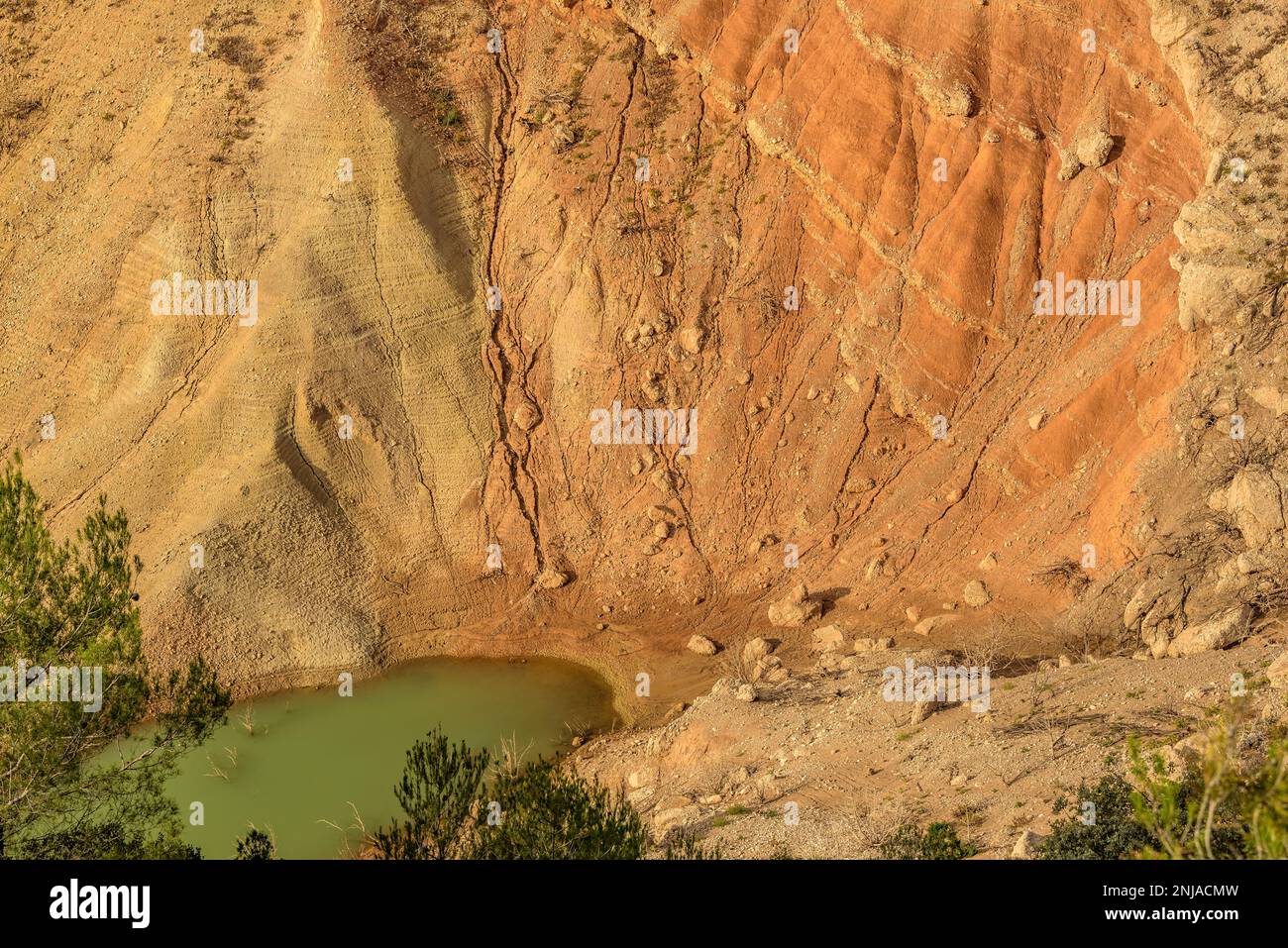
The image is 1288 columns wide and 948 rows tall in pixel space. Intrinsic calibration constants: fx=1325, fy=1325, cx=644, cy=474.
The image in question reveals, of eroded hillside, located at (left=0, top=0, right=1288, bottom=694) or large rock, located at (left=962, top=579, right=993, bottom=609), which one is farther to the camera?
eroded hillside, located at (left=0, top=0, right=1288, bottom=694)

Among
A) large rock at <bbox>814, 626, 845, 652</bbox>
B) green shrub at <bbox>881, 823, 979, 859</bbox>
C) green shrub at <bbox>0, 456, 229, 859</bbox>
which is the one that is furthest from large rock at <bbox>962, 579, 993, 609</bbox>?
green shrub at <bbox>0, 456, 229, 859</bbox>

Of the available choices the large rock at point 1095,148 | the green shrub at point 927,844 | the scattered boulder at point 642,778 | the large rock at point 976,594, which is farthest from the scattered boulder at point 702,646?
the large rock at point 1095,148

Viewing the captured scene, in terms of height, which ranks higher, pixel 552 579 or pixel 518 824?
pixel 552 579

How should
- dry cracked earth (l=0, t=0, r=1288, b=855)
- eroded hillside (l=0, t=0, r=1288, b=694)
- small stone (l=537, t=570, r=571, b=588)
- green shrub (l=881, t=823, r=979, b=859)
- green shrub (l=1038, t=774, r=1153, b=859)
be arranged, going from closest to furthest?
1. green shrub (l=1038, t=774, r=1153, b=859)
2. green shrub (l=881, t=823, r=979, b=859)
3. dry cracked earth (l=0, t=0, r=1288, b=855)
4. eroded hillside (l=0, t=0, r=1288, b=694)
5. small stone (l=537, t=570, r=571, b=588)

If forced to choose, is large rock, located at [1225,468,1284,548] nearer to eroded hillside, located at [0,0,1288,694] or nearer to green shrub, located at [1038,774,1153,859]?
eroded hillside, located at [0,0,1288,694]

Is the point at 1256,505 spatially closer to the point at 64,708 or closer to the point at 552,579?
the point at 552,579

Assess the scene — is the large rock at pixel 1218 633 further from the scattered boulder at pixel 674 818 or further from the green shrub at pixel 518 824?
the green shrub at pixel 518 824

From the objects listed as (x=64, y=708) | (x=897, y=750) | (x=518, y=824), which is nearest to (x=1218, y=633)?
(x=897, y=750)
